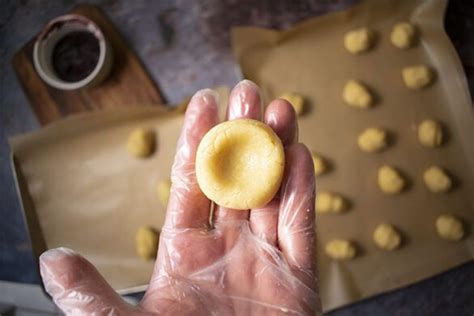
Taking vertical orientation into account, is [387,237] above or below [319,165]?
below

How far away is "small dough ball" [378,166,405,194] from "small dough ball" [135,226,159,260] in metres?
0.78

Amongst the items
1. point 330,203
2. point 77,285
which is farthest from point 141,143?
point 77,285

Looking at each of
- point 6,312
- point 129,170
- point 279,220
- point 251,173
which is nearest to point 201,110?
point 251,173

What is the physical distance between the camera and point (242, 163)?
1.09m

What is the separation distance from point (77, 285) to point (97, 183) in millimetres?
825

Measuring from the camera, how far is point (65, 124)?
5.23 ft

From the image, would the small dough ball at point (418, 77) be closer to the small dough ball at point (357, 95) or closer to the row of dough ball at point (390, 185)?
the small dough ball at point (357, 95)

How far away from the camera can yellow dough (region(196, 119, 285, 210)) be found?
1029 mm

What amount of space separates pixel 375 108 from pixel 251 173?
706 millimetres

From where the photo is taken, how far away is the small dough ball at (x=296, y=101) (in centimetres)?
153

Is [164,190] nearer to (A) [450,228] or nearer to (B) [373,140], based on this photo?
(B) [373,140]

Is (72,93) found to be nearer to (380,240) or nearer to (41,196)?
(41,196)

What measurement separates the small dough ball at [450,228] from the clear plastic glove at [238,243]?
0.62 m

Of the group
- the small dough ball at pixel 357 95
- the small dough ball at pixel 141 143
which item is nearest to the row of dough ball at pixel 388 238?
the small dough ball at pixel 357 95
